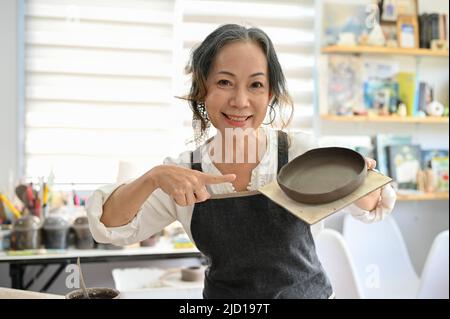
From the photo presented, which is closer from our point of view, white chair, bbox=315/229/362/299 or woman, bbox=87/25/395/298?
woman, bbox=87/25/395/298

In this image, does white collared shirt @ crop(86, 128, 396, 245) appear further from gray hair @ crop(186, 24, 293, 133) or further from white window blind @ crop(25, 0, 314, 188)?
white window blind @ crop(25, 0, 314, 188)

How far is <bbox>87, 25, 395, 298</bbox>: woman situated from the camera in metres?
0.43

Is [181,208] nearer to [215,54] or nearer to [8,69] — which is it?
[215,54]

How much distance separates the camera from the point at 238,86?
421mm

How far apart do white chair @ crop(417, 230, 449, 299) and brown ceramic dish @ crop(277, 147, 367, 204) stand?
3.61 feet

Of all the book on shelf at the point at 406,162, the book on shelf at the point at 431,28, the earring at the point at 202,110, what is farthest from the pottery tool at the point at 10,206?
the book on shelf at the point at 431,28

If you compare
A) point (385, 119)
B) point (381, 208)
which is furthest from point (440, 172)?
point (381, 208)

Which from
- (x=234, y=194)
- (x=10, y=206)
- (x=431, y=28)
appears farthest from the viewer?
(x=431, y=28)

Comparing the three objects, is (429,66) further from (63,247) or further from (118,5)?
(63,247)

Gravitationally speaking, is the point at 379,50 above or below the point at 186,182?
above

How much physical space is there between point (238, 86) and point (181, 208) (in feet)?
0.59

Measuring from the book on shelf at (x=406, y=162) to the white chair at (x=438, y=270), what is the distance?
24 cm

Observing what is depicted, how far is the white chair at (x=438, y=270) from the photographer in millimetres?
1377

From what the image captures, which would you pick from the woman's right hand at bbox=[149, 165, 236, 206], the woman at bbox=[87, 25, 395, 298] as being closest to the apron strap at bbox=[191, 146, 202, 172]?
the woman at bbox=[87, 25, 395, 298]
